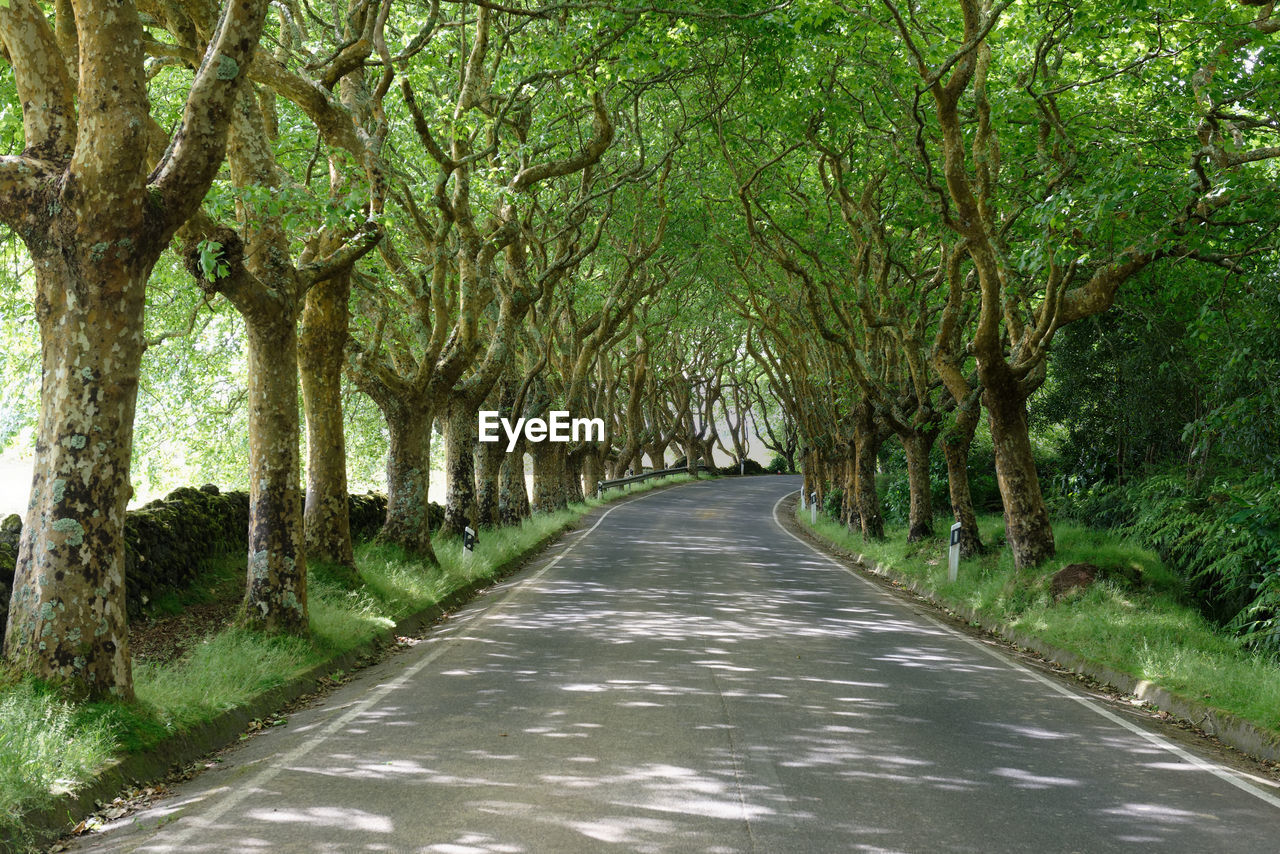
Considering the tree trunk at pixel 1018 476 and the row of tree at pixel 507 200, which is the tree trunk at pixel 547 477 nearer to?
the row of tree at pixel 507 200

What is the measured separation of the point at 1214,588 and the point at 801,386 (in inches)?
809

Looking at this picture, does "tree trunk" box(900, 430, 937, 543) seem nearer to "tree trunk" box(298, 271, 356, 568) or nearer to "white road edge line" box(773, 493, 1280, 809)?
"white road edge line" box(773, 493, 1280, 809)

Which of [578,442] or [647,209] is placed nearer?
[647,209]

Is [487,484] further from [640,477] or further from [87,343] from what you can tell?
[640,477]

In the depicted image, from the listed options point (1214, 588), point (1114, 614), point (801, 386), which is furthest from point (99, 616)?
point (801, 386)

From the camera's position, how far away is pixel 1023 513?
596 inches

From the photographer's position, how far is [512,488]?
25812mm

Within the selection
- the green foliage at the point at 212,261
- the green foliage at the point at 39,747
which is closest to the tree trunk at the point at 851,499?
the green foliage at the point at 212,261

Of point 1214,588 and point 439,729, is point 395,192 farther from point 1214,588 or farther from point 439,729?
point 1214,588

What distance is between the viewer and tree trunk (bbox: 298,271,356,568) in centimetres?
1312

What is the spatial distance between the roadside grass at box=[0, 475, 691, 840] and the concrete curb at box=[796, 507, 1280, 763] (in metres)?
7.26

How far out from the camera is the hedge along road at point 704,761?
209 inches

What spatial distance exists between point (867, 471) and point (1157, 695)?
1660 centimetres

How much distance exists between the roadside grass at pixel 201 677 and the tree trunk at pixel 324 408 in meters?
0.52
